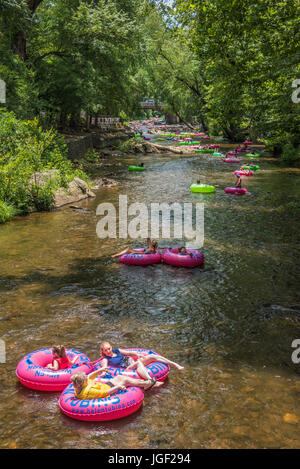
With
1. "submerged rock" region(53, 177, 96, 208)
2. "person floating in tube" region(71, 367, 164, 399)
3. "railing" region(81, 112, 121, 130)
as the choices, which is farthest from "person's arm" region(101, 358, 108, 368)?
"railing" region(81, 112, 121, 130)

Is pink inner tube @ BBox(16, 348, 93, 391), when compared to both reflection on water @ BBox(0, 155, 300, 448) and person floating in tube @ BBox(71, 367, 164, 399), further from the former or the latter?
person floating in tube @ BBox(71, 367, 164, 399)

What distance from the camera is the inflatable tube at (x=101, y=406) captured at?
16.2 ft

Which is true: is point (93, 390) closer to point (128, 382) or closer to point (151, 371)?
point (128, 382)

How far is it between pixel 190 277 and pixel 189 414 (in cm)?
464

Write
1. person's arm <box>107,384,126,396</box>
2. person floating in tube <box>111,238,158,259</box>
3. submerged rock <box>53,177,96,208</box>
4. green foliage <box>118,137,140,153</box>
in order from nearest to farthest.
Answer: person's arm <box>107,384,126,396</box> < person floating in tube <box>111,238,158,259</box> < submerged rock <box>53,177,96,208</box> < green foliage <box>118,137,140,153</box>

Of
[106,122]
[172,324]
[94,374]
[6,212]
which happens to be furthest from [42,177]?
[106,122]

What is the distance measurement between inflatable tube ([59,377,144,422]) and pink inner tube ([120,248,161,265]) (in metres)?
5.23

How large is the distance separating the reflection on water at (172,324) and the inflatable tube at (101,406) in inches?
4.3

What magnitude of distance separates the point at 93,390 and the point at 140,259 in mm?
5253

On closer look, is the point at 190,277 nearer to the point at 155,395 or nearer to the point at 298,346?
the point at 298,346

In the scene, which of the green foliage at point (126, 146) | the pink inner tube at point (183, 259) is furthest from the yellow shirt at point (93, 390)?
the green foliage at point (126, 146)

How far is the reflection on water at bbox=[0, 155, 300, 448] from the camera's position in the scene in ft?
16.1
